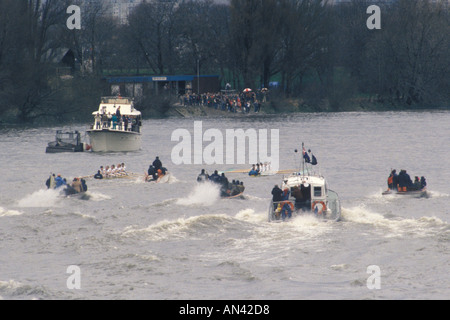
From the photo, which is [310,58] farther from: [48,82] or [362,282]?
[362,282]

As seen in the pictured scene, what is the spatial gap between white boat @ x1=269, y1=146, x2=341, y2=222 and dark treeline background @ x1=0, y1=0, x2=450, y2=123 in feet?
205

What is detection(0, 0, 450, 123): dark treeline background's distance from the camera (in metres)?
95.8

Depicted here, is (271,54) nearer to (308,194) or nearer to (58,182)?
(58,182)

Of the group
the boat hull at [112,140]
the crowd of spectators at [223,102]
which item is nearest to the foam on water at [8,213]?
the boat hull at [112,140]

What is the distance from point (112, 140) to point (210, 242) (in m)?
32.8

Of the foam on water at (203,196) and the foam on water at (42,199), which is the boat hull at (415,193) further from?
the foam on water at (42,199)

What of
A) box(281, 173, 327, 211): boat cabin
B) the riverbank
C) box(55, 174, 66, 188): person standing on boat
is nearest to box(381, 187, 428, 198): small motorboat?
box(281, 173, 327, 211): boat cabin

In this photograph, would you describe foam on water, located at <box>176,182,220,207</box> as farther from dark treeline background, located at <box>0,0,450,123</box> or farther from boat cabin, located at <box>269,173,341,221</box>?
dark treeline background, located at <box>0,0,450,123</box>

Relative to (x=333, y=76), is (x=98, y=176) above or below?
below

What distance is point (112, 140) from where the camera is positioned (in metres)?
62.8

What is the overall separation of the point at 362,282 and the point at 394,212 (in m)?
12.1

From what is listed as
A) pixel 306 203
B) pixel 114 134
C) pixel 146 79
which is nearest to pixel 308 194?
pixel 306 203

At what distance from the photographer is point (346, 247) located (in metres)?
30.2
